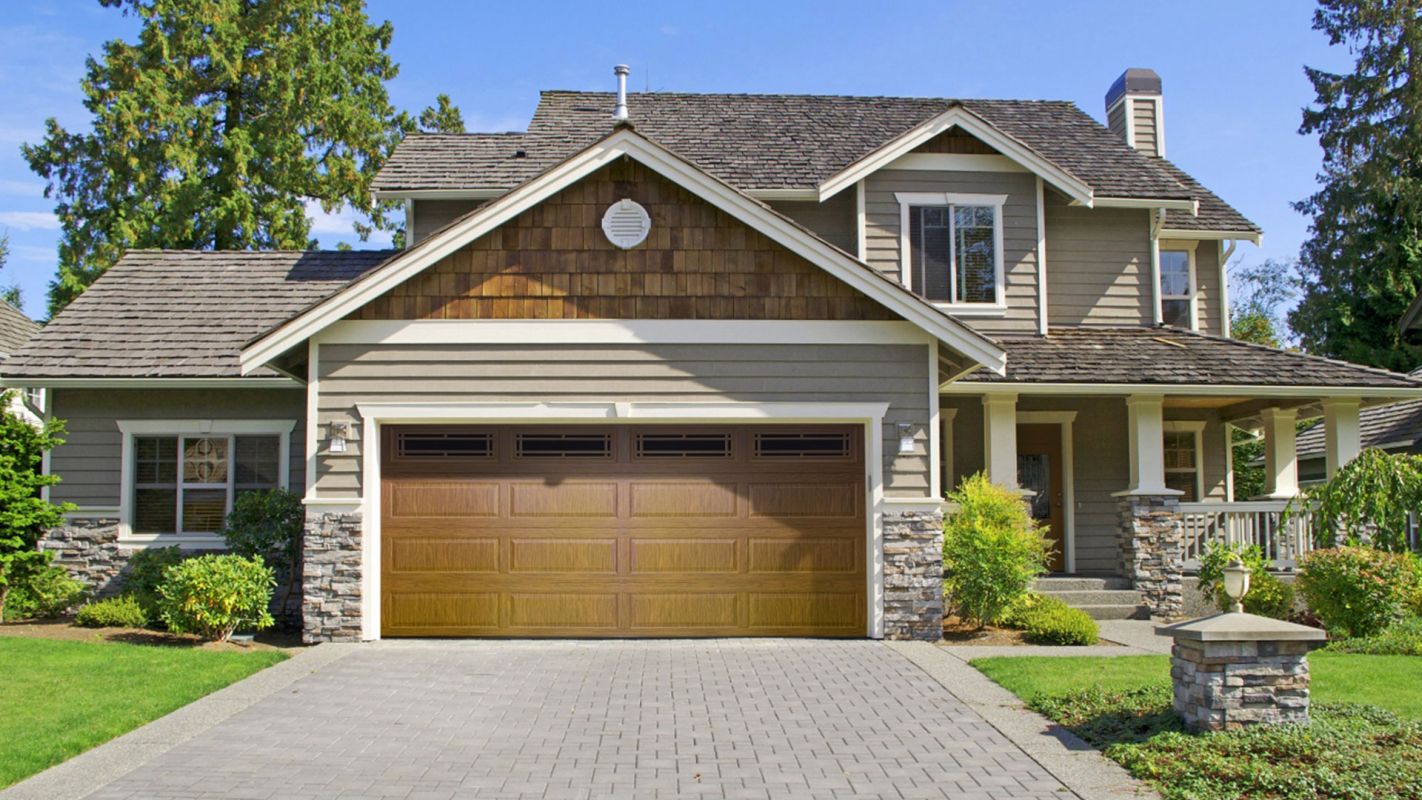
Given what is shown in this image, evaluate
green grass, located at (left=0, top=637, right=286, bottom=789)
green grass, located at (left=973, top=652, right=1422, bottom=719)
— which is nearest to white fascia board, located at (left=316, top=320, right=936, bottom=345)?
green grass, located at (left=0, top=637, right=286, bottom=789)

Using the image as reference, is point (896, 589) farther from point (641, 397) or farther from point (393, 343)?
point (393, 343)

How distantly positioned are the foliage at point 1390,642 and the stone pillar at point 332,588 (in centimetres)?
1011

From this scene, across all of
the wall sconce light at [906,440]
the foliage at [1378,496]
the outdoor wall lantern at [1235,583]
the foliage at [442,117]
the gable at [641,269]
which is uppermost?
the foliage at [442,117]

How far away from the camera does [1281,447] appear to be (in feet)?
56.6

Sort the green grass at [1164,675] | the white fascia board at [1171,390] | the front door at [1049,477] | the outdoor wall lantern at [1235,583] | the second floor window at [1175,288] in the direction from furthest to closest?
the second floor window at [1175,288] → the front door at [1049,477] → the white fascia board at [1171,390] → the green grass at [1164,675] → the outdoor wall lantern at [1235,583]

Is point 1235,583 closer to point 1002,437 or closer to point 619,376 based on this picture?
point 619,376

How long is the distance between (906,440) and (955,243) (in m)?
5.07

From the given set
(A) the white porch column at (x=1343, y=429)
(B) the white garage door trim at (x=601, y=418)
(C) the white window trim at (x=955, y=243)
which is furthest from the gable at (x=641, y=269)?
(A) the white porch column at (x=1343, y=429)

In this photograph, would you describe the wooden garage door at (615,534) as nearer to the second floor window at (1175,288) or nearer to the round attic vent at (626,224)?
the round attic vent at (626,224)

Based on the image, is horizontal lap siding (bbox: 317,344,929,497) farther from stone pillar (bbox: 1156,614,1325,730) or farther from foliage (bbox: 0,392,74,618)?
stone pillar (bbox: 1156,614,1325,730)

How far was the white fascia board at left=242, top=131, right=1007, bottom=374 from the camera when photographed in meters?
12.6

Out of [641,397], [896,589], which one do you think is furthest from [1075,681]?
[641,397]

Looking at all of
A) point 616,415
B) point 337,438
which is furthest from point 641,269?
point 337,438

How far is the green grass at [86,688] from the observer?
26.2ft
